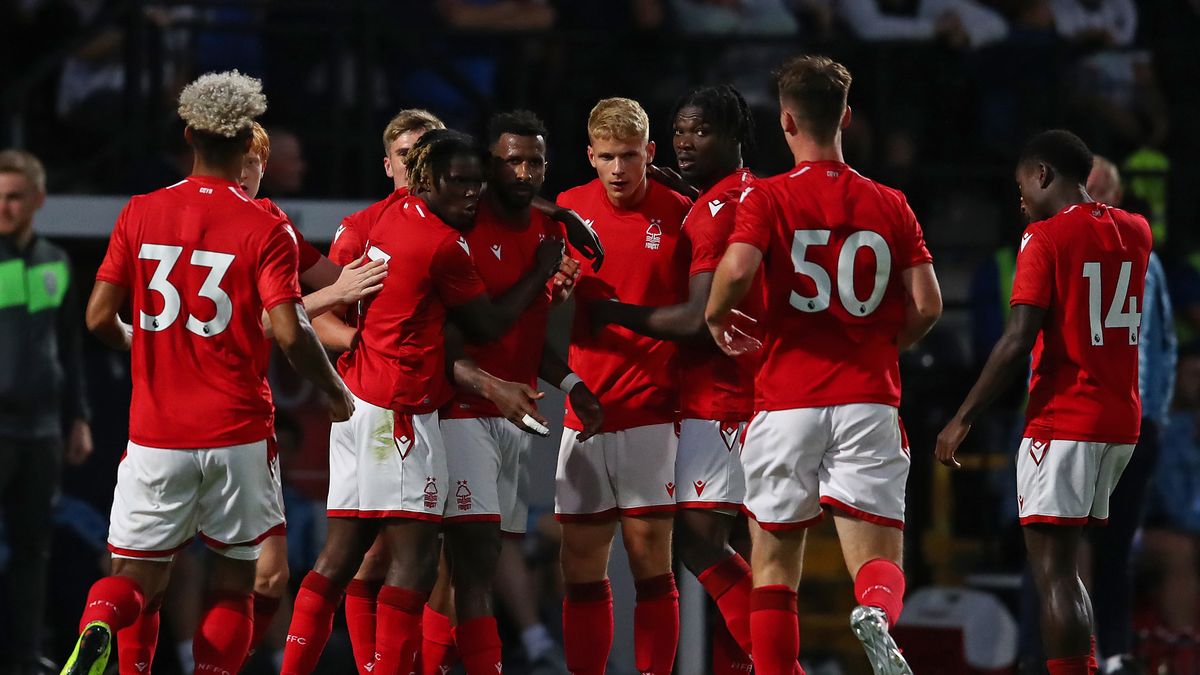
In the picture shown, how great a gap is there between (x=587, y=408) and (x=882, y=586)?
4.24 feet

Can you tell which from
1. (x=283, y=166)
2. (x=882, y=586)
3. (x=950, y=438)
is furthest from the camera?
(x=283, y=166)

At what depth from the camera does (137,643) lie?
633 centimetres

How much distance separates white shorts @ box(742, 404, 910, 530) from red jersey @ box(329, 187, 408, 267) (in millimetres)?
1745

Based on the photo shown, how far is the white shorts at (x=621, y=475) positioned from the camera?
6.93m

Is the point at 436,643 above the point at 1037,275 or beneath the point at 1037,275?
beneath

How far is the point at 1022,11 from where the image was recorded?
11617mm

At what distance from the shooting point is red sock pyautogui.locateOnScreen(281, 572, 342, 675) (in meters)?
6.51

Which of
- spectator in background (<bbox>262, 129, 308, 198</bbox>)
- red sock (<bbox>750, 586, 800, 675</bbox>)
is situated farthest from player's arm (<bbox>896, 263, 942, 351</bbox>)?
spectator in background (<bbox>262, 129, 308, 198</bbox>)

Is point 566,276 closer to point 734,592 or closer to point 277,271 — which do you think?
point 277,271

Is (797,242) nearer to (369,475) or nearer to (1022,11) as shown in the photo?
(369,475)

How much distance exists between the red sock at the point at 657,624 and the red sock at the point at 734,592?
0.59 feet

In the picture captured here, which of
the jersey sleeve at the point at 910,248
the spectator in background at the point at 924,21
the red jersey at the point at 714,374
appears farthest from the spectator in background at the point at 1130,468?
the spectator in background at the point at 924,21

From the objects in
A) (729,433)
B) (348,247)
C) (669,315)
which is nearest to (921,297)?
(669,315)

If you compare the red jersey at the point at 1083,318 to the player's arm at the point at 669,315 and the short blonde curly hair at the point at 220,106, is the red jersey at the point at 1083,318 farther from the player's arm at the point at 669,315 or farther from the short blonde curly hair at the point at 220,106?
the short blonde curly hair at the point at 220,106
